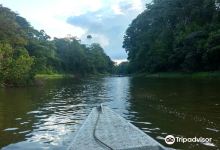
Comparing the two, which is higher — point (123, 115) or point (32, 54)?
point (32, 54)

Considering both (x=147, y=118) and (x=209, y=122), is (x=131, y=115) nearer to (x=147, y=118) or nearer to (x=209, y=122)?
(x=147, y=118)

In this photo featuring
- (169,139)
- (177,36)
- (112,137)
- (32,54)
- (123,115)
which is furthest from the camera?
(32,54)

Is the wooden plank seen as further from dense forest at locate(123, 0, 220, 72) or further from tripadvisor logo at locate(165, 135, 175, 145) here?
dense forest at locate(123, 0, 220, 72)

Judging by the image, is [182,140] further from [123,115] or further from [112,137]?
[123,115]

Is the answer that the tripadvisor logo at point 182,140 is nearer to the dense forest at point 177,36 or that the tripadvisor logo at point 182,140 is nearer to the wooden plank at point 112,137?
the wooden plank at point 112,137

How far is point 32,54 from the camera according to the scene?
269 ft

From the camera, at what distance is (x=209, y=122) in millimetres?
14188

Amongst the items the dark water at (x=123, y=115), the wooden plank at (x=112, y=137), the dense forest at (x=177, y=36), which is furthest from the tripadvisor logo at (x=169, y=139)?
the dense forest at (x=177, y=36)

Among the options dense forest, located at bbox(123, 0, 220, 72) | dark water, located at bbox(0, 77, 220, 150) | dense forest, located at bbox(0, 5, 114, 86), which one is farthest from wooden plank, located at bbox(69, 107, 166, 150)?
dense forest, located at bbox(123, 0, 220, 72)

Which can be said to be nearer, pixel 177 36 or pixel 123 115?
pixel 123 115

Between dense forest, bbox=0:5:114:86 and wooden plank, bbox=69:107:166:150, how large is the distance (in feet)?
100

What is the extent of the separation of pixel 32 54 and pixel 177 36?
32.0 meters

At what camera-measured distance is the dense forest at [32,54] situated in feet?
132

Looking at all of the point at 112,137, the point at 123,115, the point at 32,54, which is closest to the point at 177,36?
the point at 32,54
